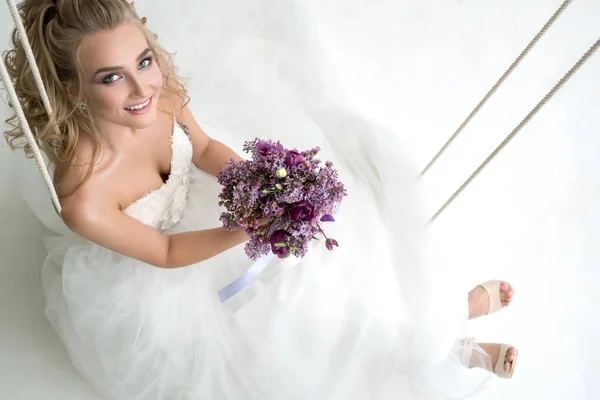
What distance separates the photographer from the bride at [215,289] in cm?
112

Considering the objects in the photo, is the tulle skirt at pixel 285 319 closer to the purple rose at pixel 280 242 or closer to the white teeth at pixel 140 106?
Answer: the purple rose at pixel 280 242

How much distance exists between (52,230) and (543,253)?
1.81 metres

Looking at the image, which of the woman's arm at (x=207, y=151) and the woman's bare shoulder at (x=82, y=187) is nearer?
the woman's bare shoulder at (x=82, y=187)

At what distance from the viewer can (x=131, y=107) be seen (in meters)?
0.99

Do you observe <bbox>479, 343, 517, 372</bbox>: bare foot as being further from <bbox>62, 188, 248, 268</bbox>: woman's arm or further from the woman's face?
the woman's face

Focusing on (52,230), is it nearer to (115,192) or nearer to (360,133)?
(115,192)

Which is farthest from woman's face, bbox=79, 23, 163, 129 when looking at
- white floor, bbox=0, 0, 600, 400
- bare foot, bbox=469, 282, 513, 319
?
Answer: bare foot, bbox=469, 282, 513, 319

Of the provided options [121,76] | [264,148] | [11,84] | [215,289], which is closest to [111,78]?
[121,76]

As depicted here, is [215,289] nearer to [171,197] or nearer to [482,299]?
[171,197]

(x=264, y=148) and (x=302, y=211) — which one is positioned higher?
(x=264, y=148)

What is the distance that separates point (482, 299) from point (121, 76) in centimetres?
132

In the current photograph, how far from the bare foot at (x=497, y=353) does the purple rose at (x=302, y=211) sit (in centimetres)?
90

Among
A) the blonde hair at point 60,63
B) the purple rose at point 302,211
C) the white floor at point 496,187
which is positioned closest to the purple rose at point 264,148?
the purple rose at point 302,211

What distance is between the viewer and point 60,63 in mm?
939
